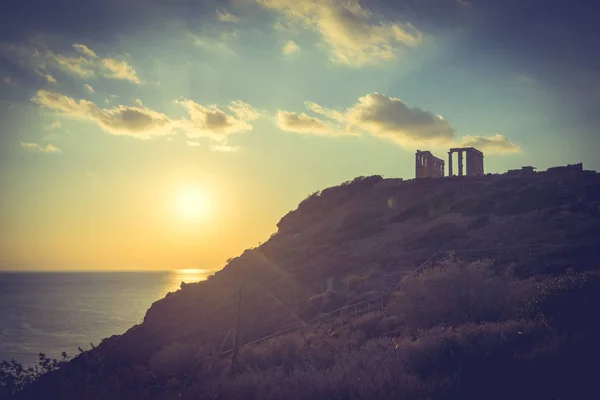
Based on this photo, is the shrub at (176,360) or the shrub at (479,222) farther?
the shrub at (479,222)

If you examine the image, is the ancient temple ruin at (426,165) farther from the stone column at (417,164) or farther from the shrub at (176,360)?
the shrub at (176,360)

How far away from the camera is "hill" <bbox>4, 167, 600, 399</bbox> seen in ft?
36.1

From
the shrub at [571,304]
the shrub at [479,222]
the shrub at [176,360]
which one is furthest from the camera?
the shrub at [479,222]

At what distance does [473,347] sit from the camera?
11.8 m

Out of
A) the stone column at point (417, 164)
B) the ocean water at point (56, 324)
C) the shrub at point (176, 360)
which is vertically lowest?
the ocean water at point (56, 324)

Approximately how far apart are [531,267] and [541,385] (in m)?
18.4

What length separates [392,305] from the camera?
19797 mm

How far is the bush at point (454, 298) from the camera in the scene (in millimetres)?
16828

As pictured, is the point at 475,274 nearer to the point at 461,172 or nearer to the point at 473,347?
the point at 473,347

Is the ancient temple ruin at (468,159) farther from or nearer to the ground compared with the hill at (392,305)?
farther from the ground

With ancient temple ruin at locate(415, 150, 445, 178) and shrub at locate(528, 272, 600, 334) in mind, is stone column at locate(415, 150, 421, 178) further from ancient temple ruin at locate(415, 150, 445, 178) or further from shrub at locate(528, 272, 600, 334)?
shrub at locate(528, 272, 600, 334)

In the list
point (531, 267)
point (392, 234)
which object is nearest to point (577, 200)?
point (392, 234)

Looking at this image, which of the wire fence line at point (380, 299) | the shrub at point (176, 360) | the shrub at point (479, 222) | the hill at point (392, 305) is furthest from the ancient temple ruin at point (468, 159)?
the shrub at point (176, 360)

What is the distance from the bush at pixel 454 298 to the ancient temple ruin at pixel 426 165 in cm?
4965
